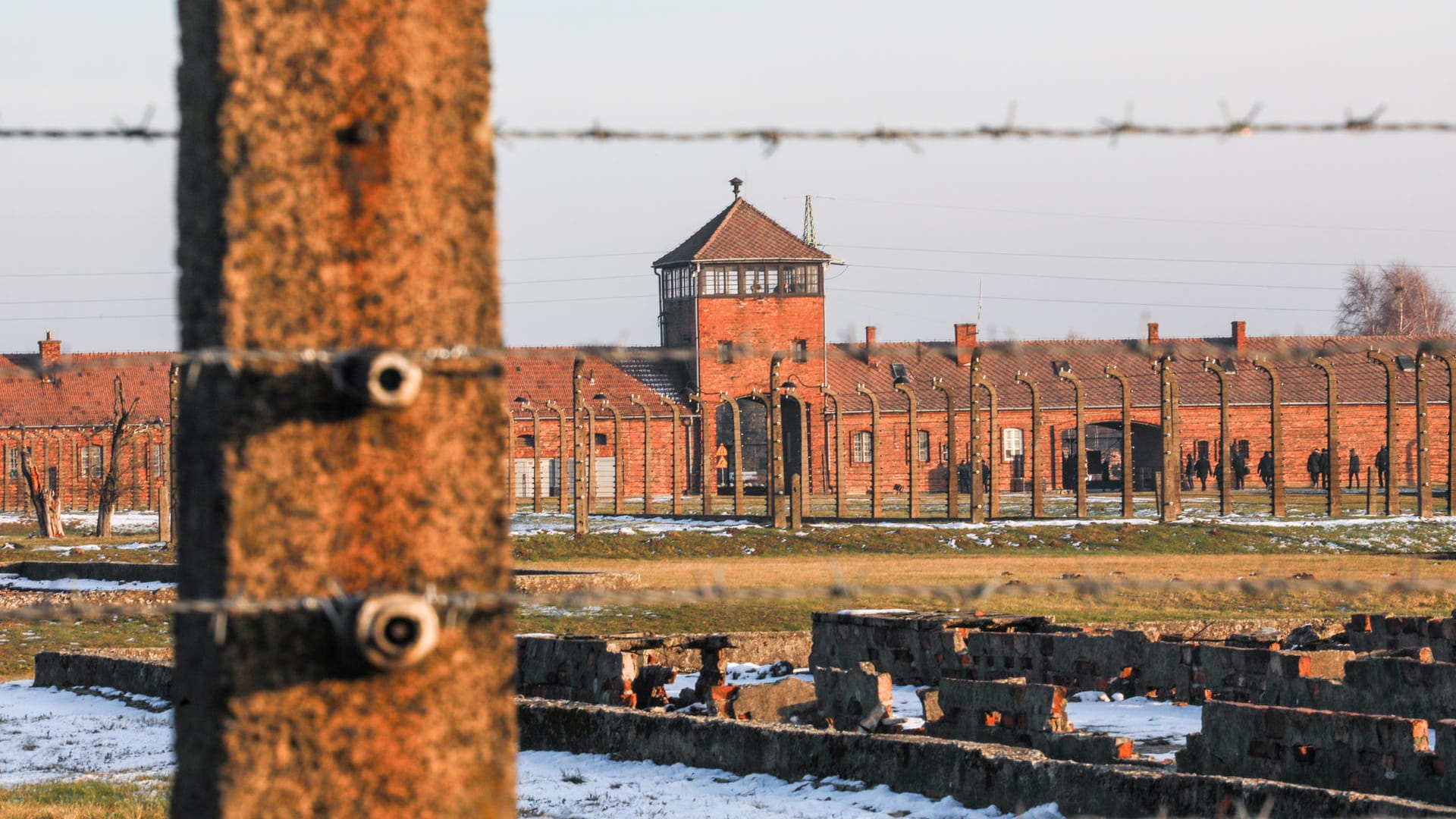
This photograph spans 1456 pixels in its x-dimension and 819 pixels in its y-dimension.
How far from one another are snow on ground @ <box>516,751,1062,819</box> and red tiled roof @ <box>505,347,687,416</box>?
45672mm

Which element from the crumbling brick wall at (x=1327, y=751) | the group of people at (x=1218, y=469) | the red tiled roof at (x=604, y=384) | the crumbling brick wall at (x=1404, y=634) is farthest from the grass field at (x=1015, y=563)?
the red tiled roof at (x=604, y=384)

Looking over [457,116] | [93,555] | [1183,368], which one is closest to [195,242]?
[457,116]

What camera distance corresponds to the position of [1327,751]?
8211 mm

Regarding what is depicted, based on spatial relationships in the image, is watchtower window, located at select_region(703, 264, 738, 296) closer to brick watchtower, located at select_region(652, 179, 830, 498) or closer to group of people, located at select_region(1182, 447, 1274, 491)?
brick watchtower, located at select_region(652, 179, 830, 498)

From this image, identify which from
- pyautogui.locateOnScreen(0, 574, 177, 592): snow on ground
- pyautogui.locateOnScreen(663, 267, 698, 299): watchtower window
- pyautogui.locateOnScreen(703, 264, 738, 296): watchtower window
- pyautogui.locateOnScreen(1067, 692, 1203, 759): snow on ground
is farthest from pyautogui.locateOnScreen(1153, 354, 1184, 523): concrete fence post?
pyautogui.locateOnScreen(663, 267, 698, 299): watchtower window

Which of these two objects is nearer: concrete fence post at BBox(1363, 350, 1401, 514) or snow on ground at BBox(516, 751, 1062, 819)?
snow on ground at BBox(516, 751, 1062, 819)

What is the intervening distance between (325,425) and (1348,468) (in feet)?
186

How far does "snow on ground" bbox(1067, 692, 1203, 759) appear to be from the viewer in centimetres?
1045

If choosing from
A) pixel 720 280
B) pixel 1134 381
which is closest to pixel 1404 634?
pixel 720 280

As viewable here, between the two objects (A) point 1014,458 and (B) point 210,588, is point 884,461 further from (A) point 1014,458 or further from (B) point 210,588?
(B) point 210,588

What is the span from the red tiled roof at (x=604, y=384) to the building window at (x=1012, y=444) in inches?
437

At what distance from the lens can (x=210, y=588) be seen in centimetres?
279

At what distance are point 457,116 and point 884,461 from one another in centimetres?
5448

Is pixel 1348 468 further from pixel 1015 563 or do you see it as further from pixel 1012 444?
pixel 1015 563
